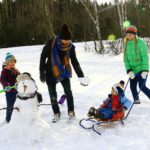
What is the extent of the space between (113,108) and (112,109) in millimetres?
21

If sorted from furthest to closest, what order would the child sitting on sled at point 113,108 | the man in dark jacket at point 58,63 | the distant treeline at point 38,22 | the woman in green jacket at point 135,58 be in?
the distant treeline at point 38,22 → the woman in green jacket at point 135,58 → the man in dark jacket at point 58,63 → the child sitting on sled at point 113,108

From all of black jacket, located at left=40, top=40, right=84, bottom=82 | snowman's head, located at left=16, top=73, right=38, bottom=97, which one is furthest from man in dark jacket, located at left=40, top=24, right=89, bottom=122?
snowman's head, located at left=16, top=73, right=38, bottom=97

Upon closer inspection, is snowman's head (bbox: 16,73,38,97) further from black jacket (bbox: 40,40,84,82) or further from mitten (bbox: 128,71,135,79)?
mitten (bbox: 128,71,135,79)

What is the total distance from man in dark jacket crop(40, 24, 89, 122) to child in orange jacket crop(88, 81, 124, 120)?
1.80 ft

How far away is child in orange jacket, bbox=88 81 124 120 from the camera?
16.0 feet

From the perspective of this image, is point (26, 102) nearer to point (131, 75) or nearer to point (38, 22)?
point (131, 75)

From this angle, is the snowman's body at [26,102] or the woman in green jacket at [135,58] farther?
the woman in green jacket at [135,58]

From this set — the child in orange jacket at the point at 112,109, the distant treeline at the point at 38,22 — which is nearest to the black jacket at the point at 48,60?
the child in orange jacket at the point at 112,109

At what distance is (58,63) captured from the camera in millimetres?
5254

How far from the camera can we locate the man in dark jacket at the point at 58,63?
5160 mm

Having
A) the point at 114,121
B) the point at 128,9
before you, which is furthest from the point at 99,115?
the point at 128,9

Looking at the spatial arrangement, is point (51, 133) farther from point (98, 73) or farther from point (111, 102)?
point (98, 73)

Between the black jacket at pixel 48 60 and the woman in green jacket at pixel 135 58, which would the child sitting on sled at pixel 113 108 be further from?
the woman in green jacket at pixel 135 58

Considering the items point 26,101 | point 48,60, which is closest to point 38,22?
point 48,60
